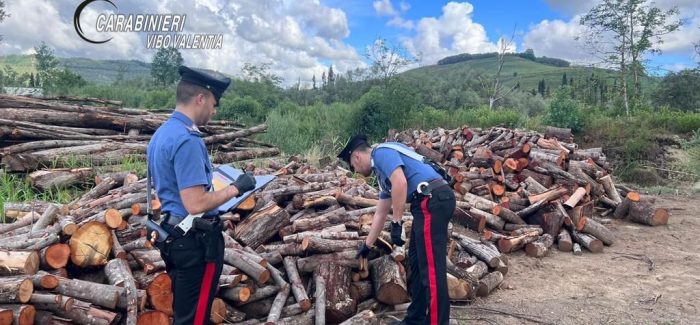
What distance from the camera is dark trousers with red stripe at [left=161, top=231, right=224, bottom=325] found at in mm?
2611

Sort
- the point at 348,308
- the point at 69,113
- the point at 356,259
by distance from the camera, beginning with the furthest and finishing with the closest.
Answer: the point at 69,113 → the point at 356,259 → the point at 348,308

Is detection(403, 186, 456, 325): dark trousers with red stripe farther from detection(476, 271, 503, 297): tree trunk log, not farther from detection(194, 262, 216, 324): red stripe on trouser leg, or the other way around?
detection(194, 262, 216, 324): red stripe on trouser leg

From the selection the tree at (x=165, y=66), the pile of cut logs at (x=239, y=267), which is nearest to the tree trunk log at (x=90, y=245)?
the pile of cut logs at (x=239, y=267)

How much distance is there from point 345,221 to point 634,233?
538 cm

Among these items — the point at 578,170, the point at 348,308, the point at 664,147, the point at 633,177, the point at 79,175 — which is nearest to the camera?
the point at 348,308

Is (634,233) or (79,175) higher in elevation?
(634,233)

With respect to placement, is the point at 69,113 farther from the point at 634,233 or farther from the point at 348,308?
the point at 634,233

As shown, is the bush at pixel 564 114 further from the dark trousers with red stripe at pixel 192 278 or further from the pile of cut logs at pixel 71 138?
the dark trousers with red stripe at pixel 192 278

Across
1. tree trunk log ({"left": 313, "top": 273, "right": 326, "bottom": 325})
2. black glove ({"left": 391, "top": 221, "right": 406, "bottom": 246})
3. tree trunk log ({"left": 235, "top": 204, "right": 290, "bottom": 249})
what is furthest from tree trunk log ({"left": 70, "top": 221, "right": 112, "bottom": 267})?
black glove ({"left": 391, "top": 221, "right": 406, "bottom": 246})

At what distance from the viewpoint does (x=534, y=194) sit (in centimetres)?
791

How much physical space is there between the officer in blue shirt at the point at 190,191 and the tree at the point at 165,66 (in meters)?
44.5

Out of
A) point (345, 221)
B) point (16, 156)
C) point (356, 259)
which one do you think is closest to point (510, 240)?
point (345, 221)

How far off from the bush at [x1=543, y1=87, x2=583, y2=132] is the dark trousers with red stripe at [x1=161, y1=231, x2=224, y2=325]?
14.6 m

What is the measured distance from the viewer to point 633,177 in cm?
1277
